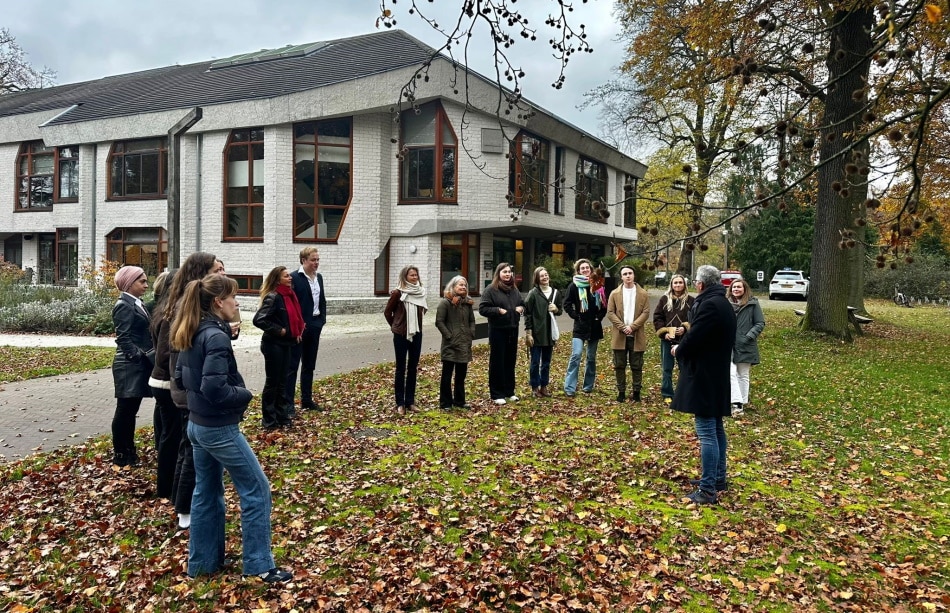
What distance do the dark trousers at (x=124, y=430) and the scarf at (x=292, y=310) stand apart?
70.1 inches

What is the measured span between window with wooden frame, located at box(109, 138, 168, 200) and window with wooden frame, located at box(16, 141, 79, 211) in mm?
2792

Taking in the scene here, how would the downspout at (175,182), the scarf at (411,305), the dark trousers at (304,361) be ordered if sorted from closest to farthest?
the dark trousers at (304,361)
the scarf at (411,305)
the downspout at (175,182)

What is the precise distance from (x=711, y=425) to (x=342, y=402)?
5.43 meters

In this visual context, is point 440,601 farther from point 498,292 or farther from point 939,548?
point 498,292

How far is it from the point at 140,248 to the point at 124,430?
22.7m

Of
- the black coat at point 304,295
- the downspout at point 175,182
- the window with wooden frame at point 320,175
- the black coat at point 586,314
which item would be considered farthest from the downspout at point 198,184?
the black coat at point 586,314

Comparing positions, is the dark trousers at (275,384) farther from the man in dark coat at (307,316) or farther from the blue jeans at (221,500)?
the blue jeans at (221,500)

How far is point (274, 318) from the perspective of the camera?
7.23 m

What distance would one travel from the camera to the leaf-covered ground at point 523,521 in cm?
411

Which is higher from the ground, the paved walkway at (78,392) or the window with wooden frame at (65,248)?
the window with wooden frame at (65,248)

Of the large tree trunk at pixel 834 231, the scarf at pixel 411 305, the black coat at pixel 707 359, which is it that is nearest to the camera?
the black coat at pixel 707 359

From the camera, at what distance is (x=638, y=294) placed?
9000mm

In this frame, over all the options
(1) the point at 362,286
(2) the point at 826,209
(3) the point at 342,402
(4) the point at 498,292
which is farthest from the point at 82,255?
(2) the point at 826,209

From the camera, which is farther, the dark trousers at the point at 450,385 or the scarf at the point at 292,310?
the dark trousers at the point at 450,385
